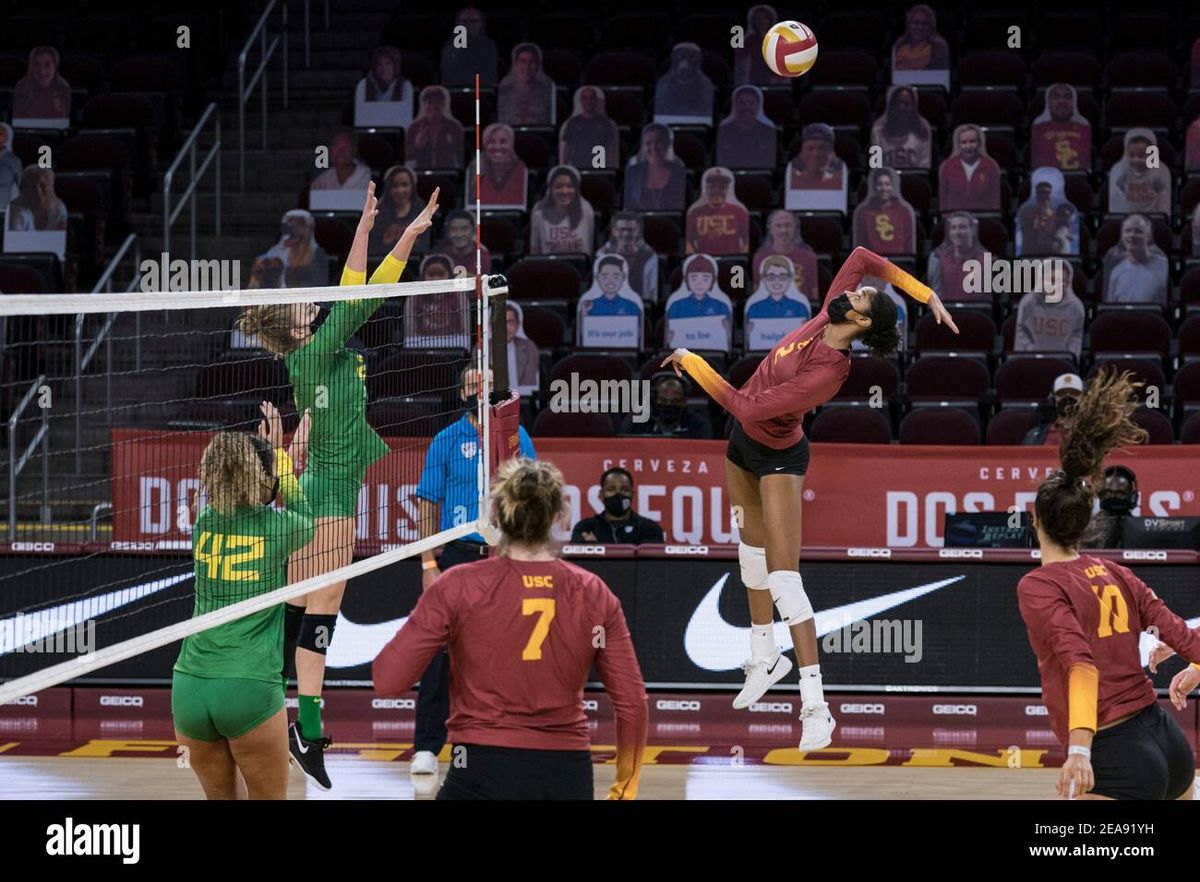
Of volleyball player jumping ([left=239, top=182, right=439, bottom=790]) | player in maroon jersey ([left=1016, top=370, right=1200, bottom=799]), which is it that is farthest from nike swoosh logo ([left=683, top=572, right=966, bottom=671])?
player in maroon jersey ([left=1016, top=370, right=1200, bottom=799])

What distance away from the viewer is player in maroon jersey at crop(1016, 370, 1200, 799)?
5.65 m

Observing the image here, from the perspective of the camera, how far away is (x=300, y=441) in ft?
25.3

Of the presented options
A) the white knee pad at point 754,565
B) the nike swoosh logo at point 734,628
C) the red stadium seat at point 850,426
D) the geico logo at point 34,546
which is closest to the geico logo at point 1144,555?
the nike swoosh logo at point 734,628

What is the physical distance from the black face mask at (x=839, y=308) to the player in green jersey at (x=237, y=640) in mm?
2575

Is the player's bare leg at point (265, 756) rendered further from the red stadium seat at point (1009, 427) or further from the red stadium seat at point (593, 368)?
the red stadium seat at point (1009, 427)

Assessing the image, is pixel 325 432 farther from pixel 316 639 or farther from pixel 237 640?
pixel 237 640

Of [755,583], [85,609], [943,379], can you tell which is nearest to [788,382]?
[755,583]

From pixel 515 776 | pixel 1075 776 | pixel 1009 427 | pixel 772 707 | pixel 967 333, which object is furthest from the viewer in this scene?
pixel 967 333

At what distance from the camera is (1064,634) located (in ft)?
18.5

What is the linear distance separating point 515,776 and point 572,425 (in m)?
7.93

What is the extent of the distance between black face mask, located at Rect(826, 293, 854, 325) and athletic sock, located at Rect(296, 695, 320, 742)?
9.91ft
